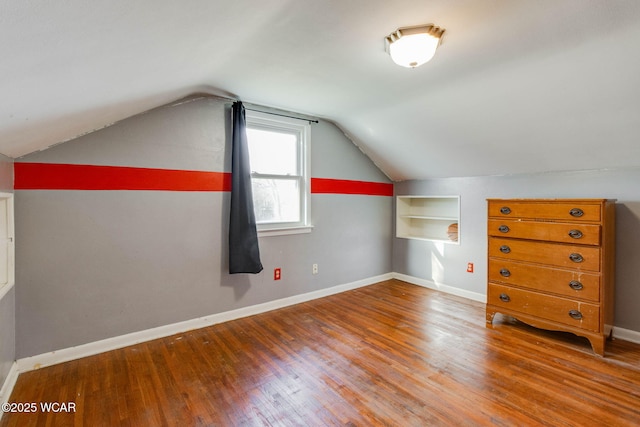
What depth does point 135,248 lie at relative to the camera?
2.55m

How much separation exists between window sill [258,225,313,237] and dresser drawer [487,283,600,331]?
6.38 ft

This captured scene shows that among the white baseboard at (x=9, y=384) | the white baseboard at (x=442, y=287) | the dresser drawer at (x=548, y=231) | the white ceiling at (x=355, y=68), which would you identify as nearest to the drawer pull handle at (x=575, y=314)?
the dresser drawer at (x=548, y=231)

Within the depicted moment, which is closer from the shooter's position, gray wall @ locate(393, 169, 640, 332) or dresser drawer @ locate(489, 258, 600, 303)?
dresser drawer @ locate(489, 258, 600, 303)

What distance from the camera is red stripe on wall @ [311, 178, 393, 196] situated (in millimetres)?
3703

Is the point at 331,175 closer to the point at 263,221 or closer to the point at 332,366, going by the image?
the point at 263,221

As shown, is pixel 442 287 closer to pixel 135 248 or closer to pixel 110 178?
pixel 135 248

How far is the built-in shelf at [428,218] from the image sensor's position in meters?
4.05

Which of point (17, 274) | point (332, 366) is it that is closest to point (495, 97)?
point (332, 366)

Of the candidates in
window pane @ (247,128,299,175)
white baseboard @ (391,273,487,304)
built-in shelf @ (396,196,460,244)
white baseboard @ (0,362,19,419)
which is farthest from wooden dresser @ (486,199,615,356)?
white baseboard @ (0,362,19,419)

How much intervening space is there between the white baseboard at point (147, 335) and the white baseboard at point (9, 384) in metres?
0.06

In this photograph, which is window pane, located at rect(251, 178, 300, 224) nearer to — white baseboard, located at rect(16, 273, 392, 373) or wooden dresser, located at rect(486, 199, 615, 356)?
white baseboard, located at rect(16, 273, 392, 373)

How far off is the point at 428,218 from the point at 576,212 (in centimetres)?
185

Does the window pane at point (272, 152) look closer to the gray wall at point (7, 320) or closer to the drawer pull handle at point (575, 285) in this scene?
the gray wall at point (7, 320)

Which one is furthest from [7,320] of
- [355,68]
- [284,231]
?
[355,68]
